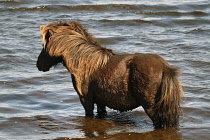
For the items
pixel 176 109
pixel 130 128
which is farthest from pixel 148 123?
pixel 176 109

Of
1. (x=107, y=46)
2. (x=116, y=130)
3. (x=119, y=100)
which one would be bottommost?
(x=116, y=130)

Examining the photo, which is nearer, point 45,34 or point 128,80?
point 128,80

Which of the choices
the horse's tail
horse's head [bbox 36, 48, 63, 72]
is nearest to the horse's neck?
horse's head [bbox 36, 48, 63, 72]

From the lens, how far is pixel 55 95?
8.84 meters

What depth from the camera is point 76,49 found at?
7.11 metres

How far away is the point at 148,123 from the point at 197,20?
30.4 feet

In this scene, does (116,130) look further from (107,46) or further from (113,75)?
(107,46)

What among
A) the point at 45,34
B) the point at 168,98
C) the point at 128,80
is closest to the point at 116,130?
the point at 128,80

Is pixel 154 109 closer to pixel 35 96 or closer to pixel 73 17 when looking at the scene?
pixel 35 96

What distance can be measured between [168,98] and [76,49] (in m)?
1.65

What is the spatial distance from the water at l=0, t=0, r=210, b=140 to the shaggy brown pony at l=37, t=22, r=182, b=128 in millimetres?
400

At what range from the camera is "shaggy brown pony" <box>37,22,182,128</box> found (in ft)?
21.2

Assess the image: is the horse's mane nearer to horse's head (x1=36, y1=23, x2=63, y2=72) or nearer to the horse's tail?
horse's head (x1=36, y1=23, x2=63, y2=72)

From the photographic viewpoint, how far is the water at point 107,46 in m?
7.07
